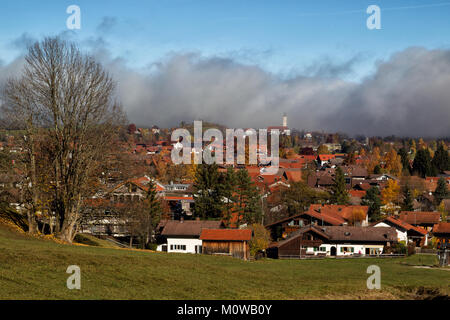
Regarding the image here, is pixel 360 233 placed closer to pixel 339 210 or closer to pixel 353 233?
pixel 353 233

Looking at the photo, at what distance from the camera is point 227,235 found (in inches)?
1987

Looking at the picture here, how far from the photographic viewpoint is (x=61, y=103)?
35.3 meters

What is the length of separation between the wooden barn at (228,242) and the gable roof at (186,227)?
3.00m

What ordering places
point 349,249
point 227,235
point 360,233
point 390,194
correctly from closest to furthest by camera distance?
point 227,235 < point 349,249 < point 360,233 < point 390,194

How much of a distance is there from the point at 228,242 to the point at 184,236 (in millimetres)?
6121

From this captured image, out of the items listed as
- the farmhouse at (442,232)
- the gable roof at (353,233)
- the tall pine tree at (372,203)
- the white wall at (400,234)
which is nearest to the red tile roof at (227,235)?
the gable roof at (353,233)

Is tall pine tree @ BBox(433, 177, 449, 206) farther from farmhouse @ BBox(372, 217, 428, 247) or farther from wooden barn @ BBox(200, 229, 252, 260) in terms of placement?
wooden barn @ BBox(200, 229, 252, 260)

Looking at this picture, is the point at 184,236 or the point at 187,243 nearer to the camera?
the point at 184,236

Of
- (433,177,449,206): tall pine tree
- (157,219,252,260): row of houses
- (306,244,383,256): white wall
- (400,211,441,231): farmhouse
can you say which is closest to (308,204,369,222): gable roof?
(400,211,441,231): farmhouse

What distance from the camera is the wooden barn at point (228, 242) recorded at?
49.9 metres

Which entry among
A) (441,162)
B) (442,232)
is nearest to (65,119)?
(442,232)

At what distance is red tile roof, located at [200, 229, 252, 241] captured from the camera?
1966 inches

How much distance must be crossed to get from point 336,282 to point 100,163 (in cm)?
2013

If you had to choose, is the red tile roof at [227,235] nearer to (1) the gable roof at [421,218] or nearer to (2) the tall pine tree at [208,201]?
(2) the tall pine tree at [208,201]
